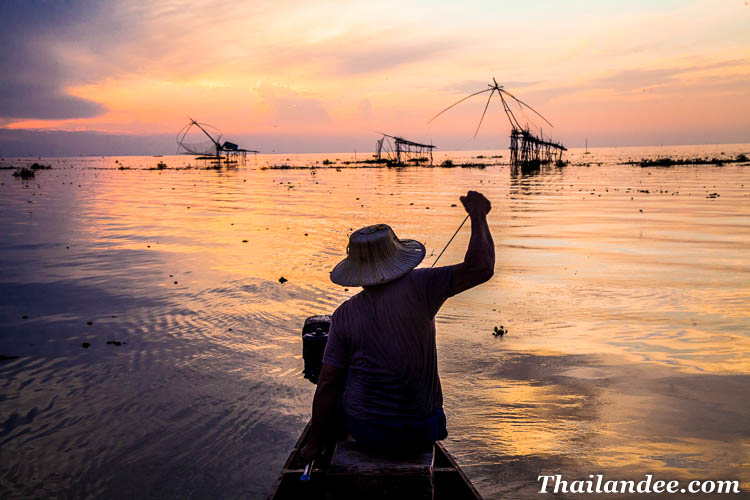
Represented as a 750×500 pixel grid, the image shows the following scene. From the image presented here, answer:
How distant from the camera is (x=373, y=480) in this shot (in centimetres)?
280

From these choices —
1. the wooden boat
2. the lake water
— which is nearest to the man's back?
the wooden boat

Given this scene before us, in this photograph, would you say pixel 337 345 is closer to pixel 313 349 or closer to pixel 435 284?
pixel 435 284

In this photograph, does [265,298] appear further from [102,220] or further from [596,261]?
[102,220]

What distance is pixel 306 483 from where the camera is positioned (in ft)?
10.4

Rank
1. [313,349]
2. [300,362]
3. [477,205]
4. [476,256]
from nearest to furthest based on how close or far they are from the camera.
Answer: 1. [476,256]
2. [477,205]
3. [313,349]
4. [300,362]

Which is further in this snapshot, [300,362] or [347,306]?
[300,362]

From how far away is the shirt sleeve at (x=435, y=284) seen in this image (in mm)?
2879

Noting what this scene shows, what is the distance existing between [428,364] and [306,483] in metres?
1.01

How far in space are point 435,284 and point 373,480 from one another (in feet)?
3.46

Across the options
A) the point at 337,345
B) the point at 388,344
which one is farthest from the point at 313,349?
the point at 388,344

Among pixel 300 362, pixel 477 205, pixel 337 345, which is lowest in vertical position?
Result: pixel 300 362

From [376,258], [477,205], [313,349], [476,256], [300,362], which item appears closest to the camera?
[476,256]

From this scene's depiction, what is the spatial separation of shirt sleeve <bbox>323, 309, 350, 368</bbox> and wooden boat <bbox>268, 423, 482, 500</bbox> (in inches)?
19.8

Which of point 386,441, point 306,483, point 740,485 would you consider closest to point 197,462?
point 306,483
